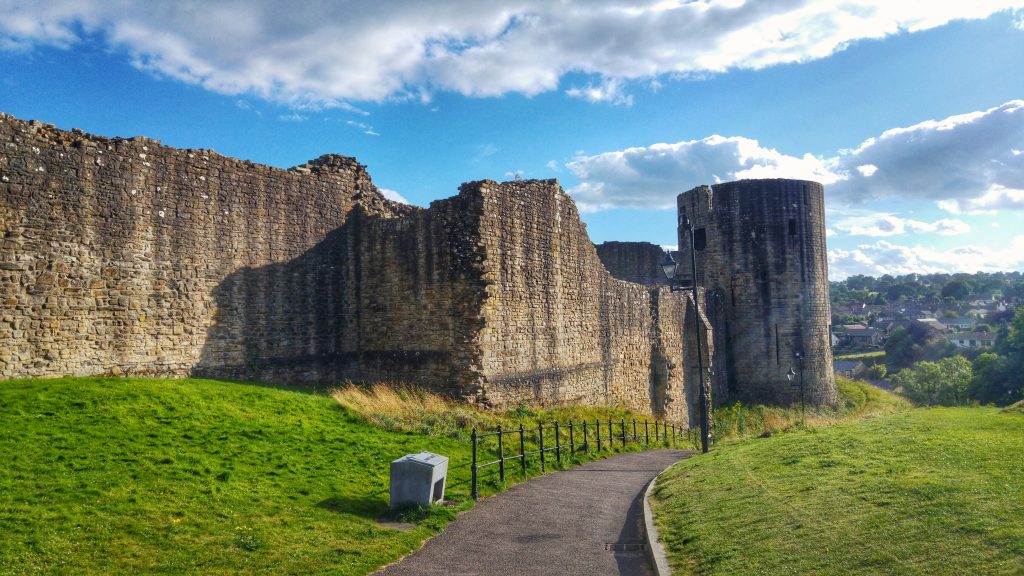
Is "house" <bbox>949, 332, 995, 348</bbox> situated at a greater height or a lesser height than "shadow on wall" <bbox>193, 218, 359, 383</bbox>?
lesser

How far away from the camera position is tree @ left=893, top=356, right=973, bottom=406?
47031mm

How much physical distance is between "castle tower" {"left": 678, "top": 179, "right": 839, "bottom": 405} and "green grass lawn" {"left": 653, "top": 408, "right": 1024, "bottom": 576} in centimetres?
2195

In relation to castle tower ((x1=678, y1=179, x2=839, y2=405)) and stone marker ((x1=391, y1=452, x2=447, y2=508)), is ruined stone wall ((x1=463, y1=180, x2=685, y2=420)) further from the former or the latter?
castle tower ((x1=678, y1=179, x2=839, y2=405))

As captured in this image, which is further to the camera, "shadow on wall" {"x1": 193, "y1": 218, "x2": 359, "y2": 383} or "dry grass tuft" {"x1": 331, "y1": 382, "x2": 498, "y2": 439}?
"shadow on wall" {"x1": 193, "y1": 218, "x2": 359, "y2": 383}

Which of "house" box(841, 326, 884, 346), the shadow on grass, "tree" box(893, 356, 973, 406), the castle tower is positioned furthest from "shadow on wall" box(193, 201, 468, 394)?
"house" box(841, 326, 884, 346)

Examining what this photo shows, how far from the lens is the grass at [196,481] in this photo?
6902mm

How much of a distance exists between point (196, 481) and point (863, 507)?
7.76 metres

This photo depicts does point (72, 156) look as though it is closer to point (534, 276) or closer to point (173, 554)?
point (173, 554)

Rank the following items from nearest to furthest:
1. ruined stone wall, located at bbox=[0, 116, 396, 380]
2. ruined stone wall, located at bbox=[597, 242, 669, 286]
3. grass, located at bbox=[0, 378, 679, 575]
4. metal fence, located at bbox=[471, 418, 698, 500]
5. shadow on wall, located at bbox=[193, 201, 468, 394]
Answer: grass, located at bbox=[0, 378, 679, 575]
metal fence, located at bbox=[471, 418, 698, 500]
ruined stone wall, located at bbox=[0, 116, 396, 380]
shadow on wall, located at bbox=[193, 201, 468, 394]
ruined stone wall, located at bbox=[597, 242, 669, 286]

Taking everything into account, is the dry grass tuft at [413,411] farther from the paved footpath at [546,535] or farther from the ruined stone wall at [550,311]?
the paved footpath at [546,535]

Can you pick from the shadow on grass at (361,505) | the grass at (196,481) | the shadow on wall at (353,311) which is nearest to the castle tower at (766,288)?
the shadow on wall at (353,311)

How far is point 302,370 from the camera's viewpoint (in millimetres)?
17312

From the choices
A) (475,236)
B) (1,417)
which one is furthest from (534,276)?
(1,417)

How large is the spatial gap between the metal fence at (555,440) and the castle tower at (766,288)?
12.1 meters
